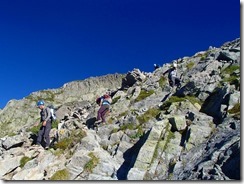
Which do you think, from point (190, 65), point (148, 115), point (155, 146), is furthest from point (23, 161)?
point (190, 65)

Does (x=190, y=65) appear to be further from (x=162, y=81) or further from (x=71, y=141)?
(x=71, y=141)

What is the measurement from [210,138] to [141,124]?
688cm

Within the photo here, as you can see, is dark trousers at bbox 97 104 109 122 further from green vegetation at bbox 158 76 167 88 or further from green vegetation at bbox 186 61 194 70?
green vegetation at bbox 186 61 194 70

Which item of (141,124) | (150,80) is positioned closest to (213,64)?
(150,80)

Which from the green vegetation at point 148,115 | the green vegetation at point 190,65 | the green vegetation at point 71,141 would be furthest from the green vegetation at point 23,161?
the green vegetation at point 190,65

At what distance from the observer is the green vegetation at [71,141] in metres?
21.9

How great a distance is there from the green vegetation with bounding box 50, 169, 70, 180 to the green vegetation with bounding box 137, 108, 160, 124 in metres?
8.52

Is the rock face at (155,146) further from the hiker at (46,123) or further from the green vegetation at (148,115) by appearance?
the hiker at (46,123)

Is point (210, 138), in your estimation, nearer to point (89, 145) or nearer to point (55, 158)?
point (89, 145)

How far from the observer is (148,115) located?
26031 mm

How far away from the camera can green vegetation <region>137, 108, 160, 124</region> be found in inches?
989

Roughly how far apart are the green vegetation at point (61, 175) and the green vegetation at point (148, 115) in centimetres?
852

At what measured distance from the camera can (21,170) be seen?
20297mm

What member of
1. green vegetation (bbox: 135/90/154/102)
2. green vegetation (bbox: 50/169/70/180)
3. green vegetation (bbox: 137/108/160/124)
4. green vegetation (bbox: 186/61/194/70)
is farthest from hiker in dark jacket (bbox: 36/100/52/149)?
green vegetation (bbox: 186/61/194/70)
